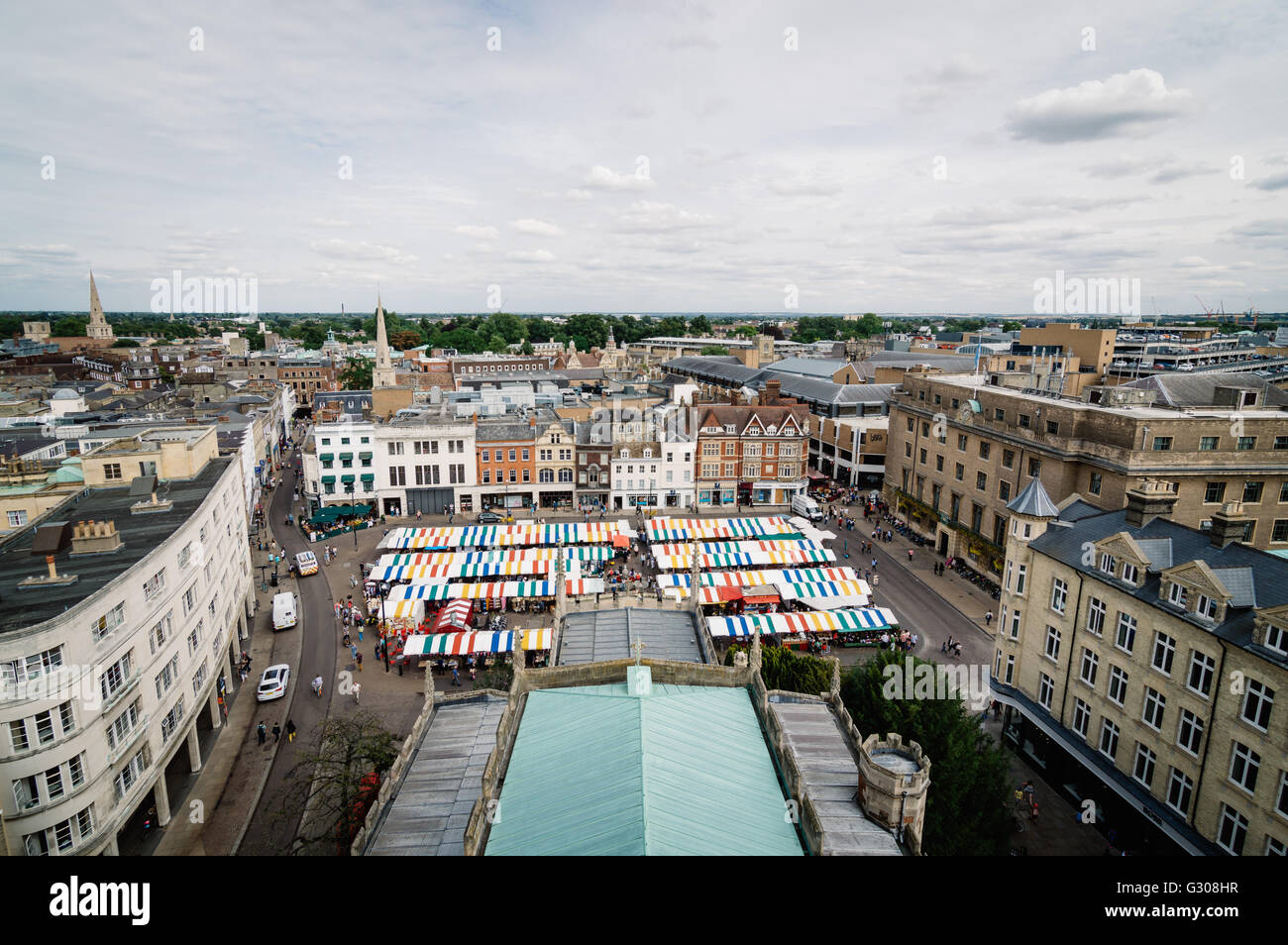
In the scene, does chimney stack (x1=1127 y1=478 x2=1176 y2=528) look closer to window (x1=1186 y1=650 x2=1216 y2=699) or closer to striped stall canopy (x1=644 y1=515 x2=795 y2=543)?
window (x1=1186 y1=650 x2=1216 y2=699)

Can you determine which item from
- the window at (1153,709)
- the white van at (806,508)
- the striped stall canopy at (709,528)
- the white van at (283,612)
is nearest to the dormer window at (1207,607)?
the window at (1153,709)

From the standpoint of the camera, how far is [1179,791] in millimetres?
25266

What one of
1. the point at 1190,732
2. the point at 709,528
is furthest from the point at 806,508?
the point at 1190,732

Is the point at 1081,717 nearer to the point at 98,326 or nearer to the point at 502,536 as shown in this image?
the point at 502,536

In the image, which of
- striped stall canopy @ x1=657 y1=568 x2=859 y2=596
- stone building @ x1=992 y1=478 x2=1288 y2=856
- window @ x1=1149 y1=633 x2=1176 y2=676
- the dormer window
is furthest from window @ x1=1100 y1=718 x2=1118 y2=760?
striped stall canopy @ x1=657 y1=568 x2=859 y2=596

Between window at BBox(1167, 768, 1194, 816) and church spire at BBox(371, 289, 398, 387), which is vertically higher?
church spire at BBox(371, 289, 398, 387)

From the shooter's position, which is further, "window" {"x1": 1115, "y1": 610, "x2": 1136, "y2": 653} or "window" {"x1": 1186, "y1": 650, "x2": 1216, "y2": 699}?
"window" {"x1": 1115, "y1": 610, "x2": 1136, "y2": 653}

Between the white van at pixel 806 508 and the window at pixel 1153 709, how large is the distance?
141 feet

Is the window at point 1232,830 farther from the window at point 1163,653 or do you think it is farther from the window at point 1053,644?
the window at point 1053,644

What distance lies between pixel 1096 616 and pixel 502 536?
142 ft

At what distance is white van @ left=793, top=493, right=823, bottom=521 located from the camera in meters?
69.6

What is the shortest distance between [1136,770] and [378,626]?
42.1 meters

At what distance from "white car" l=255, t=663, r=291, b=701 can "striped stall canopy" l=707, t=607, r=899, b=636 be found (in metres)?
24.8
